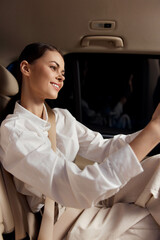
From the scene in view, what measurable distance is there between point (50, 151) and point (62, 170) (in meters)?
0.10

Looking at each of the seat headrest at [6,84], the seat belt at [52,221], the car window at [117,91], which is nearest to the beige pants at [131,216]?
the seat belt at [52,221]

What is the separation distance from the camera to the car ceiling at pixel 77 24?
169 cm

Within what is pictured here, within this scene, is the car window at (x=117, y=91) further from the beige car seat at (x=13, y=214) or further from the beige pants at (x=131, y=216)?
the beige car seat at (x=13, y=214)

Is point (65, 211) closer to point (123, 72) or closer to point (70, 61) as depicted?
point (70, 61)

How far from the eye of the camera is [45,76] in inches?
53.1

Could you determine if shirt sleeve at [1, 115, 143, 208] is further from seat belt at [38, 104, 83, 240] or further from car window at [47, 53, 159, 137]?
car window at [47, 53, 159, 137]

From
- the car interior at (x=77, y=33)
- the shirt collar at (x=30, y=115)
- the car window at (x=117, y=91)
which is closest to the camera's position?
the shirt collar at (x=30, y=115)

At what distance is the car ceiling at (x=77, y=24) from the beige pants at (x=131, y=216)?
74 centimetres

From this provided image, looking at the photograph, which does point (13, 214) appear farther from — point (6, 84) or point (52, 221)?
point (6, 84)

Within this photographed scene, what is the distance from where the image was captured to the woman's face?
1.35 metres

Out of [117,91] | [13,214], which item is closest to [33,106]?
[13,214]

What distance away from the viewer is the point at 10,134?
46.3 inches

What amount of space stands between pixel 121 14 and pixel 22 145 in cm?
97

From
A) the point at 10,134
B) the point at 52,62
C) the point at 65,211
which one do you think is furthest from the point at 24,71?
the point at 65,211
